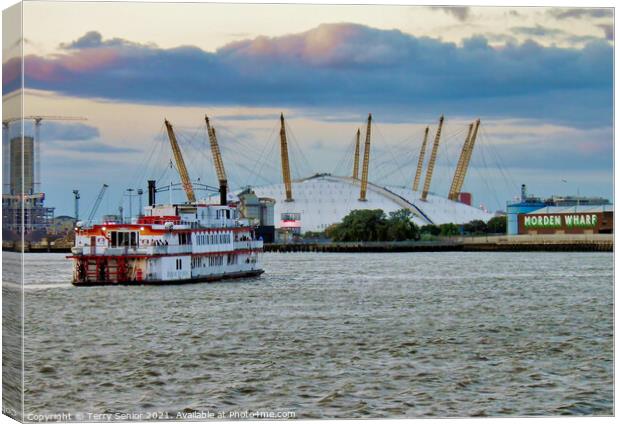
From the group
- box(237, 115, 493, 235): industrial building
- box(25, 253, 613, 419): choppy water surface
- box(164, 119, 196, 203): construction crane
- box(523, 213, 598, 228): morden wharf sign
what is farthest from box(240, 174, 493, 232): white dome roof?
box(25, 253, 613, 419): choppy water surface

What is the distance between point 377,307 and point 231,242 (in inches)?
458

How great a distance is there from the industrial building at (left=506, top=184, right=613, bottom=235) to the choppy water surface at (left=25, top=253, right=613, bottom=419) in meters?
31.3

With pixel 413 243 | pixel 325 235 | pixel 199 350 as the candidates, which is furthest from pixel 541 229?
pixel 199 350

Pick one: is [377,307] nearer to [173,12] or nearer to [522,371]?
[522,371]

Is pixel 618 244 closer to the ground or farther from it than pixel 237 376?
farther from it

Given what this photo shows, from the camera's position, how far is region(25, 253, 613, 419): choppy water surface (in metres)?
15.2

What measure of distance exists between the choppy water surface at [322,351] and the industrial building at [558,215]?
31.3m

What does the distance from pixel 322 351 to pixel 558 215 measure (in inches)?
2069

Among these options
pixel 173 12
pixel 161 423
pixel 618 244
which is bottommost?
pixel 161 423

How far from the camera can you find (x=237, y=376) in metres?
16.9

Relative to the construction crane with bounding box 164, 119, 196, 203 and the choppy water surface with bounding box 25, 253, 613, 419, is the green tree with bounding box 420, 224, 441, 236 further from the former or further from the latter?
the choppy water surface with bounding box 25, 253, 613, 419

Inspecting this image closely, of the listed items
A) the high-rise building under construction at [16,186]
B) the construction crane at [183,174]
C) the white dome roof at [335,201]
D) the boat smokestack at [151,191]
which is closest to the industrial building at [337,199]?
the white dome roof at [335,201]

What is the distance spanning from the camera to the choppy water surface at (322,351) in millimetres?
15172

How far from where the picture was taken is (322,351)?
18859 mm
